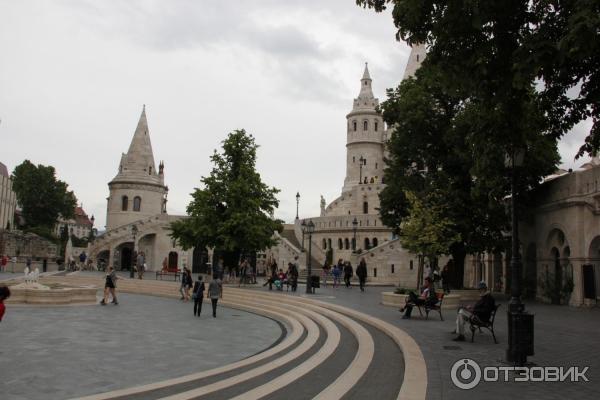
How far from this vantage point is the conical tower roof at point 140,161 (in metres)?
55.0

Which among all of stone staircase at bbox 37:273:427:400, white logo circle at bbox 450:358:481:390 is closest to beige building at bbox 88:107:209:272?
stone staircase at bbox 37:273:427:400

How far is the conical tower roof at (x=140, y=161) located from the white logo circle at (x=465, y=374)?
50340 mm

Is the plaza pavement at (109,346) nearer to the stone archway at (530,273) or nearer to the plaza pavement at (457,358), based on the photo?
the plaza pavement at (457,358)

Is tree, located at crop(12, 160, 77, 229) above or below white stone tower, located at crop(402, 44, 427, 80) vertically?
below

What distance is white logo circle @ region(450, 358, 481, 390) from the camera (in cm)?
746

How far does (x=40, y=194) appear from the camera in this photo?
7519cm

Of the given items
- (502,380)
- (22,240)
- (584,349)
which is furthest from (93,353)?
(22,240)

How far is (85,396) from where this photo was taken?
23.0 feet

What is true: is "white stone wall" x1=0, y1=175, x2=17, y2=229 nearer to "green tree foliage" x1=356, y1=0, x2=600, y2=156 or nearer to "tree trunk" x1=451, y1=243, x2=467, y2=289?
"tree trunk" x1=451, y1=243, x2=467, y2=289

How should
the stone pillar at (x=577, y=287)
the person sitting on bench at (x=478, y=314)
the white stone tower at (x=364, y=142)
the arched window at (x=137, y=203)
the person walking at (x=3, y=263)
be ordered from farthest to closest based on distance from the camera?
the white stone tower at (x=364, y=142)
the arched window at (x=137, y=203)
the person walking at (x=3, y=263)
the stone pillar at (x=577, y=287)
the person sitting on bench at (x=478, y=314)

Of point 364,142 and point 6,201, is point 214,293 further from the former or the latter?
point 6,201

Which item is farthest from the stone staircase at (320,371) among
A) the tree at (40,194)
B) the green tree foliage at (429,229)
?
the tree at (40,194)

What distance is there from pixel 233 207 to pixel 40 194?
56.8 metres

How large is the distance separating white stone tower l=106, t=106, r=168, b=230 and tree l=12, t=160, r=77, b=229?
2557 cm
